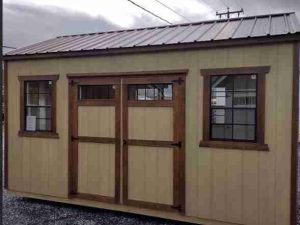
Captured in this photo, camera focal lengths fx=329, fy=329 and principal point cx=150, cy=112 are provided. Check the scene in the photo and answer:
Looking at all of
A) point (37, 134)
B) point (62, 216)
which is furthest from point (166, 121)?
point (37, 134)

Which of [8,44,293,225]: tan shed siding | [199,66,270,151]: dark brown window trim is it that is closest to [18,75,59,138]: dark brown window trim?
[8,44,293,225]: tan shed siding

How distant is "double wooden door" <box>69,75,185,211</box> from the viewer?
4988 millimetres

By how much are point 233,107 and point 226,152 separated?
64 centimetres

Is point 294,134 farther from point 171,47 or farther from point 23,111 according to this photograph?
point 23,111

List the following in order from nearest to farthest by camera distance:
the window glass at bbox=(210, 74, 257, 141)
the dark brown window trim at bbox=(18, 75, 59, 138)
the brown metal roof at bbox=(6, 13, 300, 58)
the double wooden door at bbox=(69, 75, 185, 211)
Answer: the window glass at bbox=(210, 74, 257, 141) < the brown metal roof at bbox=(6, 13, 300, 58) < the double wooden door at bbox=(69, 75, 185, 211) < the dark brown window trim at bbox=(18, 75, 59, 138)

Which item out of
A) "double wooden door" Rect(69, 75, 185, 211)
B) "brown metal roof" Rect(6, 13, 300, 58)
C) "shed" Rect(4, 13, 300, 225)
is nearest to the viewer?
"shed" Rect(4, 13, 300, 225)

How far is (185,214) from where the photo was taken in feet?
16.1

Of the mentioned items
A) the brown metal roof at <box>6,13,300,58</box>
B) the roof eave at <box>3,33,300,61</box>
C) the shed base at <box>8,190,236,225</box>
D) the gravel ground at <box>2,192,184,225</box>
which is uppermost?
the brown metal roof at <box>6,13,300,58</box>

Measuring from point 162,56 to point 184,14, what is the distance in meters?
12.7

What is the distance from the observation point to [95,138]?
5516mm

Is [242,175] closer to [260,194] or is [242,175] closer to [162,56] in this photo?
[260,194]

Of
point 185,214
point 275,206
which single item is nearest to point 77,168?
point 185,214

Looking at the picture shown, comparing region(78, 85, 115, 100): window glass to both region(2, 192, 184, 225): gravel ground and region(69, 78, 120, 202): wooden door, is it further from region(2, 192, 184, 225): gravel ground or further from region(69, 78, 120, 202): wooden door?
region(2, 192, 184, 225): gravel ground

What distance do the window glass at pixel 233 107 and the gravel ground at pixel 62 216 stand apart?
1.68m
